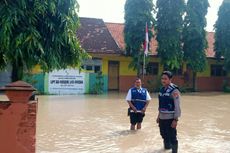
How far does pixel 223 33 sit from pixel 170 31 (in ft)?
19.1

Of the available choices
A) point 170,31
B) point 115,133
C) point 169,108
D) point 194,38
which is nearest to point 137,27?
point 170,31

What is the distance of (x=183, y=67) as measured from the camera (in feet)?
108

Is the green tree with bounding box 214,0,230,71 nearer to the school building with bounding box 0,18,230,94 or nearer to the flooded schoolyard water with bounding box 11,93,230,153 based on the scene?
the school building with bounding box 0,18,230,94

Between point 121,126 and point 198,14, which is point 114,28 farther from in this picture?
point 121,126

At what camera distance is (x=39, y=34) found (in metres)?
7.94

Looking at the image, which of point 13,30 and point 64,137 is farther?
point 64,137

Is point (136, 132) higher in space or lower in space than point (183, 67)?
lower

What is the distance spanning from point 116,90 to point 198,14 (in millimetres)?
8413

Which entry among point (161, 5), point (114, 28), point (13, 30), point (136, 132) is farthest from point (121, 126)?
point (114, 28)

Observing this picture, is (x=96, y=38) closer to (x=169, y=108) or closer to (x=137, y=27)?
(x=137, y=27)

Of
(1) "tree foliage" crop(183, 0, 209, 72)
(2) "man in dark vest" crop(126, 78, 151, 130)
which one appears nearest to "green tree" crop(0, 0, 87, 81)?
(2) "man in dark vest" crop(126, 78, 151, 130)

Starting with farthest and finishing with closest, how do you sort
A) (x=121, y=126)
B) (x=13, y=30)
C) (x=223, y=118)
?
(x=223, y=118) → (x=121, y=126) → (x=13, y=30)

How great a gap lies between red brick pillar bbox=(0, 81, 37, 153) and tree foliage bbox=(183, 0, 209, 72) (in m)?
25.2

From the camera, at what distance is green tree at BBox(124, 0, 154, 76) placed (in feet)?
95.9
